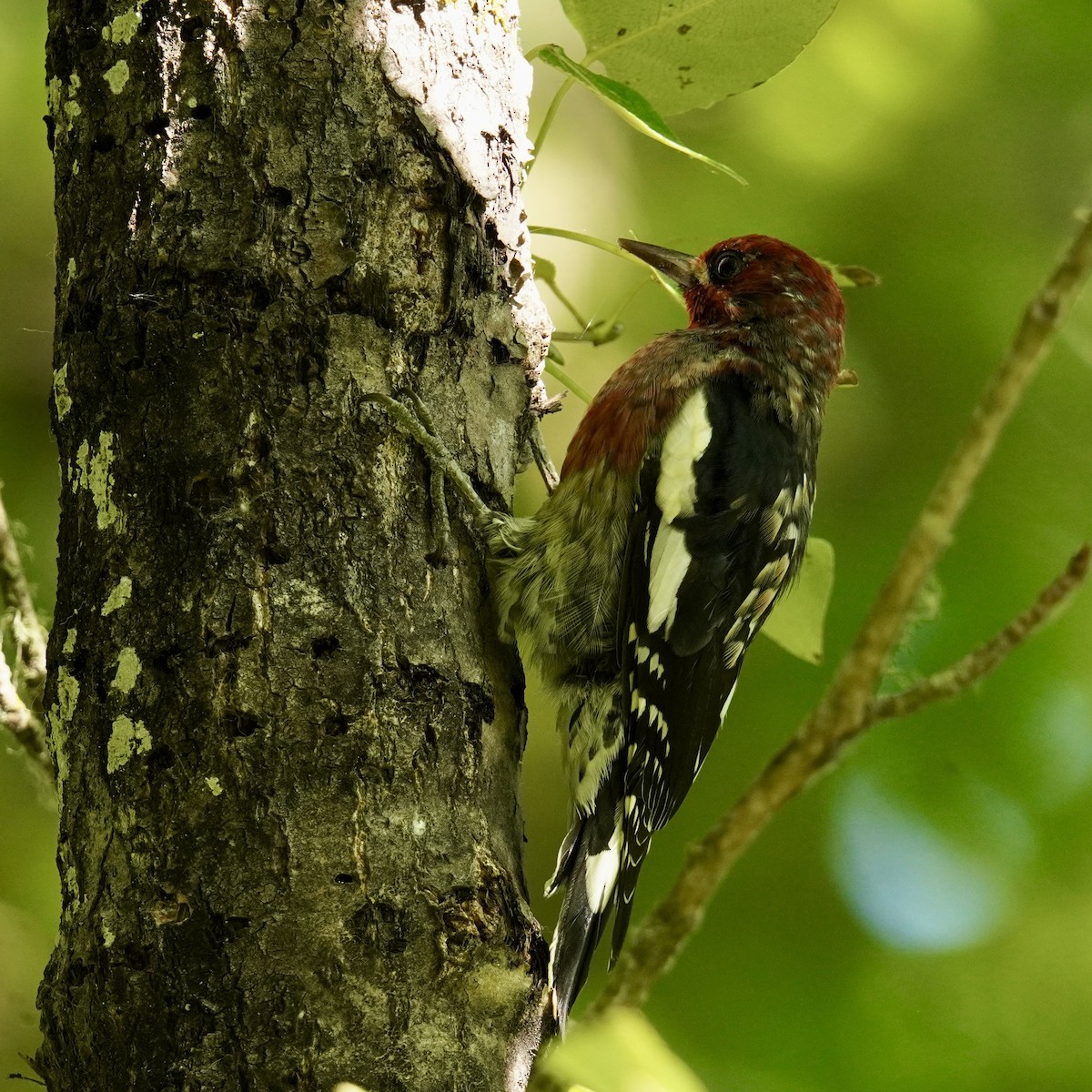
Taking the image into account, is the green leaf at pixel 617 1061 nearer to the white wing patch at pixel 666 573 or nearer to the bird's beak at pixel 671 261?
the white wing patch at pixel 666 573

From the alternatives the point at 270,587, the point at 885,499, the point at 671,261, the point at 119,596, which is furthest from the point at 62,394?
the point at 885,499

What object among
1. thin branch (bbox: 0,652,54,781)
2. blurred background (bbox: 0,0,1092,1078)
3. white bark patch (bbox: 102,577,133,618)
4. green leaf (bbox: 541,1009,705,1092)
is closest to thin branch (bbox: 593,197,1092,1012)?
green leaf (bbox: 541,1009,705,1092)

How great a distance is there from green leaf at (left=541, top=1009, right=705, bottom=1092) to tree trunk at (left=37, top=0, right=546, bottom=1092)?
0.52m

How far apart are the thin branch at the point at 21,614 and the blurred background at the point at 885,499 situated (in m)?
1.31

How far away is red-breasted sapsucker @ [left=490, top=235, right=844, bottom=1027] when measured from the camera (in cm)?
226

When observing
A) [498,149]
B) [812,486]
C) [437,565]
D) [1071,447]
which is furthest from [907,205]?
[437,565]

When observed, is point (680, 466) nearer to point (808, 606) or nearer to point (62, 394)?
point (808, 606)

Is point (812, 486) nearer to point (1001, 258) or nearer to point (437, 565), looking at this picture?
point (437, 565)

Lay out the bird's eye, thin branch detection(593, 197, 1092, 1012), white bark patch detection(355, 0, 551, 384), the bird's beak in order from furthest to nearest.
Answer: the bird's eye < the bird's beak < white bark patch detection(355, 0, 551, 384) < thin branch detection(593, 197, 1092, 1012)

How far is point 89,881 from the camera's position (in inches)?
59.4

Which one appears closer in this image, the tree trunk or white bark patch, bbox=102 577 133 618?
the tree trunk

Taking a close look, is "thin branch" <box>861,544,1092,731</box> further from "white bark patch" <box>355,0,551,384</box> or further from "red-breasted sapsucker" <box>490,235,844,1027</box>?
"white bark patch" <box>355,0,551,384</box>

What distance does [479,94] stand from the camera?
6.39 ft


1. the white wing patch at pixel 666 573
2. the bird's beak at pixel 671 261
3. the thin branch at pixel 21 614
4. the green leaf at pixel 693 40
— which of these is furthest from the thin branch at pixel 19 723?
the bird's beak at pixel 671 261
